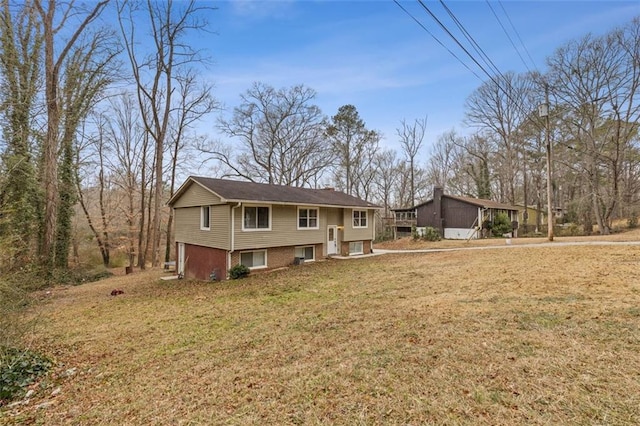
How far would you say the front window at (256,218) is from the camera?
1316 cm

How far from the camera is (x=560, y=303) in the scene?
5.90 m

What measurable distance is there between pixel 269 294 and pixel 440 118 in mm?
30546

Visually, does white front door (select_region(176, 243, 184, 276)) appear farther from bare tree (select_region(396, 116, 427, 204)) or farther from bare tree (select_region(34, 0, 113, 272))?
bare tree (select_region(396, 116, 427, 204))

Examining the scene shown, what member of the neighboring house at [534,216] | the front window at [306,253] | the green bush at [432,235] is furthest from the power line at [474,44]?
the neighboring house at [534,216]

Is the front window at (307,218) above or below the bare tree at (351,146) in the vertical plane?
below

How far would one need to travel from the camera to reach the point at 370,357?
4258 millimetres

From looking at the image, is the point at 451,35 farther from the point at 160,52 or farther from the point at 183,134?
the point at 183,134

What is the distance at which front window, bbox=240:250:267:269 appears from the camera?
44.2ft

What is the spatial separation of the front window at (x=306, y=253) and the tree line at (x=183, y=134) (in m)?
10.0

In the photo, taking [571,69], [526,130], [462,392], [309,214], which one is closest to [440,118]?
[526,130]

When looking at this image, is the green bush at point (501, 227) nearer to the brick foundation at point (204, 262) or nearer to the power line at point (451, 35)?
the power line at point (451, 35)

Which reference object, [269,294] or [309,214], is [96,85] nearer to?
[309,214]

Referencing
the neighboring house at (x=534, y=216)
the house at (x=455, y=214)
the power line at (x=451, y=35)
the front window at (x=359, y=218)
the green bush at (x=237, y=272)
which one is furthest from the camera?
the neighboring house at (x=534, y=216)

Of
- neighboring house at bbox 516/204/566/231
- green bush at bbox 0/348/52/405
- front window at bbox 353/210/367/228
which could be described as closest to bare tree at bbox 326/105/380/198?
front window at bbox 353/210/367/228
